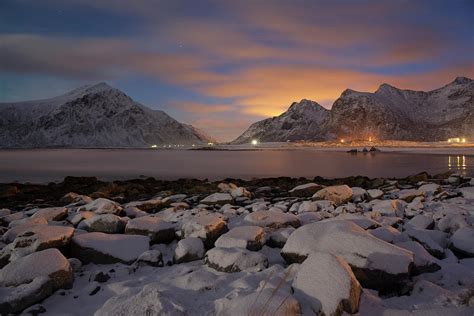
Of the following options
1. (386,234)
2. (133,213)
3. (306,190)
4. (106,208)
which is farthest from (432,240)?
(306,190)

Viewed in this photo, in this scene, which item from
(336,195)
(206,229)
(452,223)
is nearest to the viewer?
(206,229)

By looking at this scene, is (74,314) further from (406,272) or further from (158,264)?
(406,272)

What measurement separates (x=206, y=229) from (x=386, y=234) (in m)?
3.22

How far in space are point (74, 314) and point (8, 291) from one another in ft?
3.45

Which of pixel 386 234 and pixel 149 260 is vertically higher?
pixel 386 234

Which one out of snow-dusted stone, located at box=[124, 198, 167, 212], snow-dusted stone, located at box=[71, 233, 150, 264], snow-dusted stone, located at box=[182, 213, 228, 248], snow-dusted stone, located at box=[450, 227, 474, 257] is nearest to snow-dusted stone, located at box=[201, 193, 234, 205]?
snow-dusted stone, located at box=[124, 198, 167, 212]

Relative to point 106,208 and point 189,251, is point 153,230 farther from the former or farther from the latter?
point 106,208

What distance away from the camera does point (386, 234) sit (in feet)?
19.6

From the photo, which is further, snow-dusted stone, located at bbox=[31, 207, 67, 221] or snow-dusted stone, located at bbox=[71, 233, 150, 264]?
snow-dusted stone, located at bbox=[31, 207, 67, 221]

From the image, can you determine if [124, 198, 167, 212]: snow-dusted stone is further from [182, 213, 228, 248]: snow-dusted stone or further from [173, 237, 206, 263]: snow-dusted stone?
[173, 237, 206, 263]: snow-dusted stone

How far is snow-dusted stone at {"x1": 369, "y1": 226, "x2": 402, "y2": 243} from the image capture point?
5863 millimetres

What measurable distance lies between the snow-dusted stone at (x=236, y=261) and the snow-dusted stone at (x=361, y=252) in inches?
17.7

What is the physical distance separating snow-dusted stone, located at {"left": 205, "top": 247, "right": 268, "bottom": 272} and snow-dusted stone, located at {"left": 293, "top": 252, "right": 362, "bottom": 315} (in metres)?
1.13

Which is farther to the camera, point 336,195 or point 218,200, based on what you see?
point 218,200
